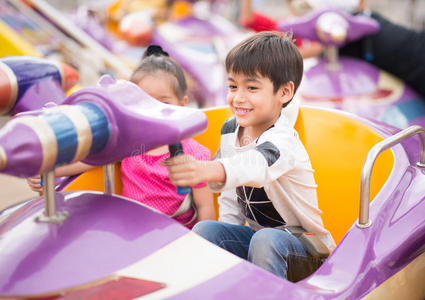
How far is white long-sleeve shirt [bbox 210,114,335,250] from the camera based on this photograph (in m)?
0.91

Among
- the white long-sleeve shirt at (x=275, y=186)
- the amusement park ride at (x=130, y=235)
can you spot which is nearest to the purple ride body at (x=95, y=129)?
the amusement park ride at (x=130, y=235)

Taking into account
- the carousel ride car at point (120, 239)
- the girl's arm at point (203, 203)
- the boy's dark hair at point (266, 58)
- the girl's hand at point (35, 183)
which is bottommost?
the girl's arm at point (203, 203)

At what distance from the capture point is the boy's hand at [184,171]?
2.48 feet

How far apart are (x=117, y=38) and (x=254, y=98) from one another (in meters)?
3.26

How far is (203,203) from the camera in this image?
123 centimetres

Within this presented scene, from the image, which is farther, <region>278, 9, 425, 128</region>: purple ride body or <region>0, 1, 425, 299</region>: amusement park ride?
<region>278, 9, 425, 128</region>: purple ride body

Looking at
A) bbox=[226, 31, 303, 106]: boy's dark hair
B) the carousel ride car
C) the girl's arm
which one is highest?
bbox=[226, 31, 303, 106]: boy's dark hair

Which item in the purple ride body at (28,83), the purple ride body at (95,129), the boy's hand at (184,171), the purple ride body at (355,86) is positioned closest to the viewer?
the purple ride body at (95,129)

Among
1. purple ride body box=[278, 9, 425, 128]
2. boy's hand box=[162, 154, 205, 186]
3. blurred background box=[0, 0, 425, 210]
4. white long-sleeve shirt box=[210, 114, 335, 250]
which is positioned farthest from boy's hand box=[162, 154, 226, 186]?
purple ride body box=[278, 9, 425, 128]

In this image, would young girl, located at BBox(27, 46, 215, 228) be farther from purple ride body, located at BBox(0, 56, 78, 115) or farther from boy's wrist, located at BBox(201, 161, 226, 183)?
boy's wrist, located at BBox(201, 161, 226, 183)

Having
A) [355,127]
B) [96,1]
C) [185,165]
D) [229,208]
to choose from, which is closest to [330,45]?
[355,127]

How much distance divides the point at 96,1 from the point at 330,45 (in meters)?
2.86

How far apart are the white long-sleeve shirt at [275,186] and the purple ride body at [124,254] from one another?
160 mm

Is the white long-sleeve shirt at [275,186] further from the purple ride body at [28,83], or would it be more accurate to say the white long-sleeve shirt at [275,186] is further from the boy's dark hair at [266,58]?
the purple ride body at [28,83]
